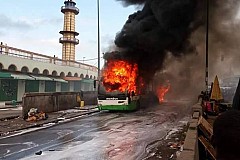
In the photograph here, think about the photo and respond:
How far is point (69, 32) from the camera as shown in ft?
166

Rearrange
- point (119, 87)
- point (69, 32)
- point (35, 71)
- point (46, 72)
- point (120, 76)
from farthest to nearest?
point (69, 32) < point (46, 72) < point (35, 71) < point (120, 76) < point (119, 87)

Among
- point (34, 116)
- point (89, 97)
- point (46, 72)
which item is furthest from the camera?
point (46, 72)

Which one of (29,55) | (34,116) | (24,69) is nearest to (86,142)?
(34,116)

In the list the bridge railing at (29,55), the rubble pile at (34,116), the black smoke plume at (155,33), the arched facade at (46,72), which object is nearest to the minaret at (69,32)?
the bridge railing at (29,55)

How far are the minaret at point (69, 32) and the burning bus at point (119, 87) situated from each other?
31484 mm

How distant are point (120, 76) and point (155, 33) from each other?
4.19m

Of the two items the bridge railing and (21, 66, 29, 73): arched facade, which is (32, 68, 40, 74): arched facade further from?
(21, 66, 29, 73): arched facade

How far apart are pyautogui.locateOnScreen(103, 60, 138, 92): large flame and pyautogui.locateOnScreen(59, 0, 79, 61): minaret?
103ft

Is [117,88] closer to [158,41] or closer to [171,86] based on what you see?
[158,41]

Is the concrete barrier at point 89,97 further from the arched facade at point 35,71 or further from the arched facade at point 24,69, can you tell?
the arched facade at point 35,71

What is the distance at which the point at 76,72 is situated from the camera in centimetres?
3984

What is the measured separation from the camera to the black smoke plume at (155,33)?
20.1 metres

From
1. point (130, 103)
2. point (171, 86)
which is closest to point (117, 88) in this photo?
point (130, 103)

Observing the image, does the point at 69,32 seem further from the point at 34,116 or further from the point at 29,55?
the point at 34,116
